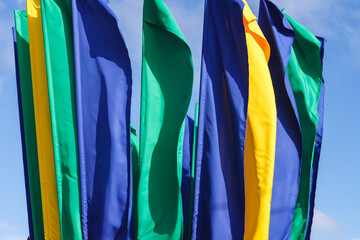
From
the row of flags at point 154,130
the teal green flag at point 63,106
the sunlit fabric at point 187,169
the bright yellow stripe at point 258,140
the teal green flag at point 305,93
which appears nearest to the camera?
the teal green flag at point 63,106

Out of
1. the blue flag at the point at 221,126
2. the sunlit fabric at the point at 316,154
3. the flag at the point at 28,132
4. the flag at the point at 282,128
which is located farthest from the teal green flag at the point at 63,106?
the sunlit fabric at the point at 316,154

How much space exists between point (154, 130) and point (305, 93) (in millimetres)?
2523

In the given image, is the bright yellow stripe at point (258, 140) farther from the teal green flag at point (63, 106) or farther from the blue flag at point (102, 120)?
the teal green flag at point (63, 106)

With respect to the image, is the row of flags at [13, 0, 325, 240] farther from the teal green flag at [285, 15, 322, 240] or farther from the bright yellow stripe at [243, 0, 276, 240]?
the teal green flag at [285, 15, 322, 240]

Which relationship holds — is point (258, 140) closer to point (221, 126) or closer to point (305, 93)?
point (221, 126)

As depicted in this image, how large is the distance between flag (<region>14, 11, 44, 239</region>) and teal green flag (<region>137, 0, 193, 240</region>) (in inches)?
58.1

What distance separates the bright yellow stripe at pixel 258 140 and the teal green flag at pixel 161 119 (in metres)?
→ 0.88

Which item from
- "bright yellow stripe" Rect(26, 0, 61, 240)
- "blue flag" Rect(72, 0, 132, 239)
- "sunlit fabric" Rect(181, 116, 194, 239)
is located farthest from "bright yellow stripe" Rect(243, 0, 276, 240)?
"bright yellow stripe" Rect(26, 0, 61, 240)

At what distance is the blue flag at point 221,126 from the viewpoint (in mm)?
7172

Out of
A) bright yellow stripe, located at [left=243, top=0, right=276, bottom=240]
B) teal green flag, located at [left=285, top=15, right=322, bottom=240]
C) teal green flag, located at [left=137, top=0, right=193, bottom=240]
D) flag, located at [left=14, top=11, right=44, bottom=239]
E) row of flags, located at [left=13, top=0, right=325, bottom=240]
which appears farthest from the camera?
teal green flag, located at [left=285, top=15, right=322, bottom=240]

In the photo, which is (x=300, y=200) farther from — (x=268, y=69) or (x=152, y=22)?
(x=152, y=22)

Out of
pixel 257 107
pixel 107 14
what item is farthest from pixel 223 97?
pixel 107 14

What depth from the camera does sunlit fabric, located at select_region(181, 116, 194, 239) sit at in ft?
28.6

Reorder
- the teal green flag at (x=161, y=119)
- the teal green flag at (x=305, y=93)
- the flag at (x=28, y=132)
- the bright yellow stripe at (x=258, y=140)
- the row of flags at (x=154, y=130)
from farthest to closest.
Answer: the teal green flag at (x=305, y=93) < the flag at (x=28, y=132) < the bright yellow stripe at (x=258, y=140) < the teal green flag at (x=161, y=119) < the row of flags at (x=154, y=130)
